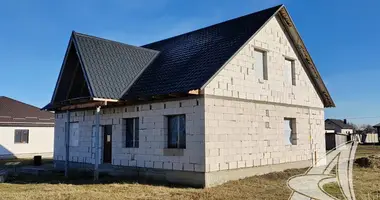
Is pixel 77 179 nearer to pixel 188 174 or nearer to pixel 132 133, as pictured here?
pixel 132 133

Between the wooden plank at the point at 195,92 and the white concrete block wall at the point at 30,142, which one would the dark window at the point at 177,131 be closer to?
the wooden plank at the point at 195,92

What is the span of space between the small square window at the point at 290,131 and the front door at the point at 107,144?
8.01m

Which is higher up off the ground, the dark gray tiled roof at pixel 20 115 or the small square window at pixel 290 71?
the small square window at pixel 290 71

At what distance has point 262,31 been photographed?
15.6 m

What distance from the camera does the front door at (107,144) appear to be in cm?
1662

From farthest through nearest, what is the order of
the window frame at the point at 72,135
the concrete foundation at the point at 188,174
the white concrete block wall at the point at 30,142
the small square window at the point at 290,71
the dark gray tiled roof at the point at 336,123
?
the dark gray tiled roof at the point at 336,123 < the white concrete block wall at the point at 30,142 < the window frame at the point at 72,135 < the small square window at the point at 290,71 < the concrete foundation at the point at 188,174

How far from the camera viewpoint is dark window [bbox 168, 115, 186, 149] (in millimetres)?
13469

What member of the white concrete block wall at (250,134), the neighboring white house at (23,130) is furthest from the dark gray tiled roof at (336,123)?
the white concrete block wall at (250,134)

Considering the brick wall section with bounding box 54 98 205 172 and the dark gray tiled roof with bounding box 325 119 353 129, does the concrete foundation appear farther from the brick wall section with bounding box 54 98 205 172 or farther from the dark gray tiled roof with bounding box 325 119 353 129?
the dark gray tiled roof with bounding box 325 119 353 129

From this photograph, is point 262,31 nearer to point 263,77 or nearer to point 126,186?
point 263,77

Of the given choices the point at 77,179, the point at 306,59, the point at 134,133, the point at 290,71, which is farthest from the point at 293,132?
the point at 77,179

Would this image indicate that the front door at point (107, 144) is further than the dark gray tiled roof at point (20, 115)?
No

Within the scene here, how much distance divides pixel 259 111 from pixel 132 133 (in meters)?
5.42

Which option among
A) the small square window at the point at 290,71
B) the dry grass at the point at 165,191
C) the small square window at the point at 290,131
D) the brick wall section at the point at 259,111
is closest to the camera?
the dry grass at the point at 165,191
